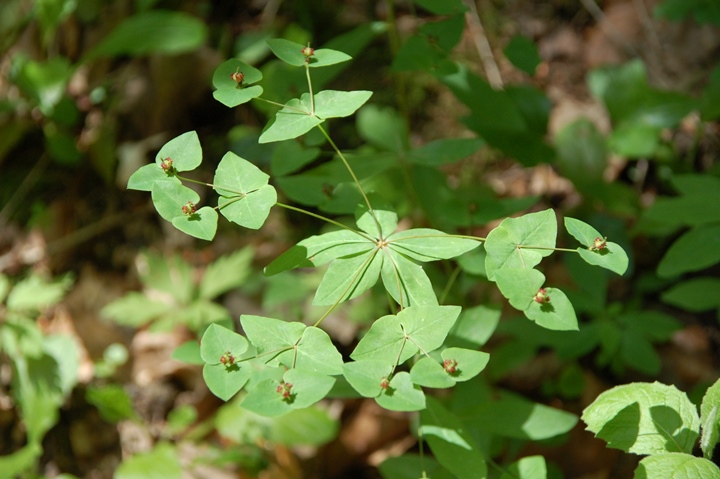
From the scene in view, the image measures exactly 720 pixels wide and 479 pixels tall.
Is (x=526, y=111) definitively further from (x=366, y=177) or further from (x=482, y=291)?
(x=366, y=177)

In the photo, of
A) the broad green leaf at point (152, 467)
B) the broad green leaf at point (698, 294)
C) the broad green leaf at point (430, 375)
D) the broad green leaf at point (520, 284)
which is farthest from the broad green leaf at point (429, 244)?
the broad green leaf at point (152, 467)

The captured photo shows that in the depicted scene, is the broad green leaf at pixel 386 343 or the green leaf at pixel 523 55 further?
the green leaf at pixel 523 55

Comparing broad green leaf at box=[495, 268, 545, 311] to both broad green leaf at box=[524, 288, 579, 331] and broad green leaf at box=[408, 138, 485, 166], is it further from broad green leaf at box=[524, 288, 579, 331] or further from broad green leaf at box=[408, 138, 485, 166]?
broad green leaf at box=[408, 138, 485, 166]

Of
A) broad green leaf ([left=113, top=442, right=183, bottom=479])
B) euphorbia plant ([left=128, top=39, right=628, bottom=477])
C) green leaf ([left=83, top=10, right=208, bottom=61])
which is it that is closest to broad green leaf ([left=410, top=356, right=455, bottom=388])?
euphorbia plant ([left=128, top=39, right=628, bottom=477])

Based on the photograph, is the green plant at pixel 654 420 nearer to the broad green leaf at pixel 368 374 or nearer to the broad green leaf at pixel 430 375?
the broad green leaf at pixel 430 375

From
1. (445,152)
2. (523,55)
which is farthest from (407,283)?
(523,55)

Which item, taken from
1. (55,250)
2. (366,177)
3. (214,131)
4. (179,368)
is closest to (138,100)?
(214,131)
